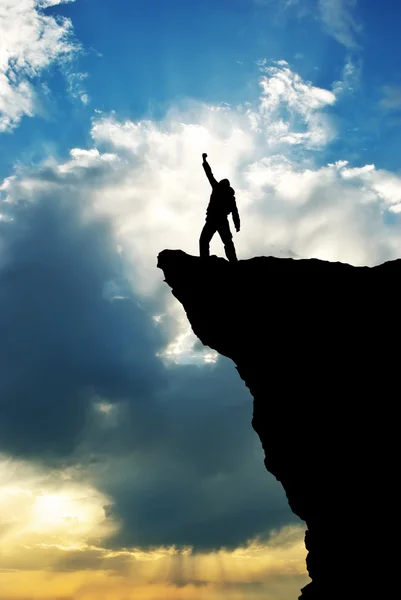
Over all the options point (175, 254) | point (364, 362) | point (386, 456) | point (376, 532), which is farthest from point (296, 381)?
point (175, 254)

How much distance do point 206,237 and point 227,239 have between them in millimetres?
737

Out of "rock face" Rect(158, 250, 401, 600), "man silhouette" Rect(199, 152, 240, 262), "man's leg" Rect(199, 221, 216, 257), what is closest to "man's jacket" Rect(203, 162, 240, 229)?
"man silhouette" Rect(199, 152, 240, 262)

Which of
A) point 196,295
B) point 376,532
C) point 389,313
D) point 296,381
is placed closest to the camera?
point 376,532

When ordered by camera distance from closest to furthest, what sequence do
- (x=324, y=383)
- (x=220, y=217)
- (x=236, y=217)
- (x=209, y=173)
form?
(x=324, y=383) < (x=220, y=217) < (x=209, y=173) < (x=236, y=217)

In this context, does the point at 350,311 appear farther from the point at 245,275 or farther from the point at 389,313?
the point at 245,275

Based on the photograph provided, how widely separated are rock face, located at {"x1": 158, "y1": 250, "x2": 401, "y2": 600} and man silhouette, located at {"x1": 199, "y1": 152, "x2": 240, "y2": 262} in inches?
45.8

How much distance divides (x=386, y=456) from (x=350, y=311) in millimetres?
3715

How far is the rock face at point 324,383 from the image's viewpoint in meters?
9.62

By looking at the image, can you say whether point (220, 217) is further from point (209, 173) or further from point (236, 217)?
point (209, 173)

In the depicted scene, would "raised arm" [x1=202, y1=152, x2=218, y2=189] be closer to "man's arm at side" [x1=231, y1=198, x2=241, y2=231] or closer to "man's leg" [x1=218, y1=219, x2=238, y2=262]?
"man's arm at side" [x1=231, y1=198, x2=241, y2=231]

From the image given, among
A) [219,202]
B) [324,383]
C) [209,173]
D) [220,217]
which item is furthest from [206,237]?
[324,383]

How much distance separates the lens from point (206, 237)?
557 inches

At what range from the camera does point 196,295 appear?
1301 cm

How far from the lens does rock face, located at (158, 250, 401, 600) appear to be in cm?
962
